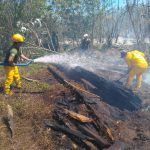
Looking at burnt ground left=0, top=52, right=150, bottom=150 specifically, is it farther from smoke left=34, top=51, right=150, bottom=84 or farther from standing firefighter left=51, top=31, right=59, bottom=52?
standing firefighter left=51, top=31, right=59, bottom=52

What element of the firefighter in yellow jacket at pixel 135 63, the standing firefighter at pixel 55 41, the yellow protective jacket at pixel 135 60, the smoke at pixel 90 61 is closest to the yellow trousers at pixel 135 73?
the firefighter in yellow jacket at pixel 135 63

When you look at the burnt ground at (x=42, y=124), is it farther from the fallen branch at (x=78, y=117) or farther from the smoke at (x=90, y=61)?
the smoke at (x=90, y=61)

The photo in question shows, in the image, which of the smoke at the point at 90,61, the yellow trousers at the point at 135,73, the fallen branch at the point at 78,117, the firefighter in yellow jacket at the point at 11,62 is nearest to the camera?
the fallen branch at the point at 78,117

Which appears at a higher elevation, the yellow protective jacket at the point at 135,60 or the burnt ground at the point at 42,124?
the yellow protective jacket at the point at 135,60

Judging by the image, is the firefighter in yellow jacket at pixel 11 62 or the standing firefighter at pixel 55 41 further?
the standing firefighter at pixel 55 41

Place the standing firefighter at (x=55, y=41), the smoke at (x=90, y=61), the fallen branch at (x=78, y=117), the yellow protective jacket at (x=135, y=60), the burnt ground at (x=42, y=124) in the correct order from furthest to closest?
1. the standing firefighter at (x=55, y=41)
2. the smoke at (x=90, y=61)
3. the yellow protective jacket at (x=135, y=60)
4. the fallen branch at (x=78, y=117)
5. the burnt ground at (x=42, y=124)

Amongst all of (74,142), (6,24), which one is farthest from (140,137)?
(6,24)

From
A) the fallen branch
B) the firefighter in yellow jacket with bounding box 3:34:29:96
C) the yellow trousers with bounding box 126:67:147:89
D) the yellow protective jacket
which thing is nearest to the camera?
the fallen branch

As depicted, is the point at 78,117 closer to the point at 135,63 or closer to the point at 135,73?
the point at 135,63

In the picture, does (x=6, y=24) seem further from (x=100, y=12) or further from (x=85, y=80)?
(x=100, y=12)

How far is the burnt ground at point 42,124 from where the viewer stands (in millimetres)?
6113

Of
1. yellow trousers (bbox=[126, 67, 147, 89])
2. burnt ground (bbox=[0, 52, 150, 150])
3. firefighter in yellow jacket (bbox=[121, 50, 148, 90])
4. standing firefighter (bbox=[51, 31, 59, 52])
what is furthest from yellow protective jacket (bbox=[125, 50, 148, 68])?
standing firefighter (bbox=[51, 31, 59, 52])

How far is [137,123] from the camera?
7.74 meters

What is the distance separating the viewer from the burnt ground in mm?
6113
